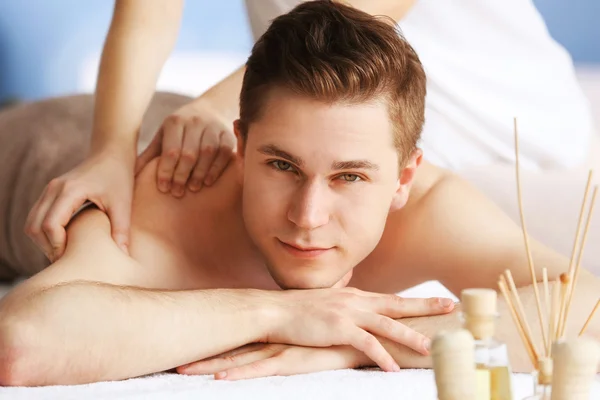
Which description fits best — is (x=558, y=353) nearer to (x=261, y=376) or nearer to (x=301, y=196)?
(x=261, y=376)

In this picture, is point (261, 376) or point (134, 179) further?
point (134, 179)

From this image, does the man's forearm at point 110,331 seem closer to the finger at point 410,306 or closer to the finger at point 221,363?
the finger at point 221,363

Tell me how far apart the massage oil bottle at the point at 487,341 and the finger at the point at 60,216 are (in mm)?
858

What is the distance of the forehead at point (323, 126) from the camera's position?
1480 mm

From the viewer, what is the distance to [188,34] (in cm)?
456

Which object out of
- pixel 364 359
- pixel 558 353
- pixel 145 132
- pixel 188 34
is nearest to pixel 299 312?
pixel 364 359

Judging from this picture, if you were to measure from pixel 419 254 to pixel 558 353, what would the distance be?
0.97m

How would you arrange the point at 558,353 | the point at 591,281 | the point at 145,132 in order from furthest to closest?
the point at 145,132 → the point at 591,281 → the point at 558,353

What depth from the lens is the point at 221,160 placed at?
5.92 feet

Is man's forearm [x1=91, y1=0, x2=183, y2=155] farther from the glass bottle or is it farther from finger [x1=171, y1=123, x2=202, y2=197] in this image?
the glass bottle

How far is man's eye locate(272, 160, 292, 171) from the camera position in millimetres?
1521

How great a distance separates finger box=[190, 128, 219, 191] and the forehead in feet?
0.74

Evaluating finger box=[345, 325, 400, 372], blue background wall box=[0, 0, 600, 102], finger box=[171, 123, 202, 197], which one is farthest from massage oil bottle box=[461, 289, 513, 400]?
blue background wall box=[0, 0, 600, 102]

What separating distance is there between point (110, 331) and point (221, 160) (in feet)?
1.94
